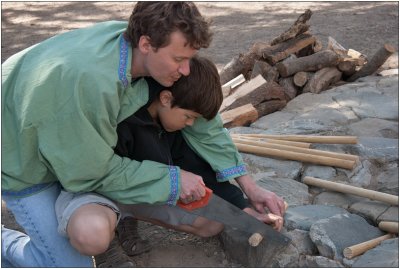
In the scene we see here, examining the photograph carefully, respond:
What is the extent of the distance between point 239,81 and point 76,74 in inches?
128

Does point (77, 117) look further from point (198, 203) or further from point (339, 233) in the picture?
point (339, 233)

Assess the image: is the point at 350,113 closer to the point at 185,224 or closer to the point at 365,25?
the point at 185,224

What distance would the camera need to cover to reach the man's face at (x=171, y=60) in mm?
2703

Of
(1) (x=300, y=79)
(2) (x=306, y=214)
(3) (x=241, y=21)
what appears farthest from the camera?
(3) (x=241, y=21)

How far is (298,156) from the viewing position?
4.03 meters

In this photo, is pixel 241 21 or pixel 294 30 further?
pixel 241 21

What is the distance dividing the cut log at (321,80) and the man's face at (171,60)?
10.6 ft

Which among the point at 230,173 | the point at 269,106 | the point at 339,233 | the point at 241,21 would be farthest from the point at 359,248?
the point at 241,21

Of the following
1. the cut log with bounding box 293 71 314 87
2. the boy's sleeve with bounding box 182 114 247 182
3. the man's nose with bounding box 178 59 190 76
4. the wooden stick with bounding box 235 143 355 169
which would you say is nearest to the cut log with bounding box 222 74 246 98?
the cut log with bounding box 293 71 314 87

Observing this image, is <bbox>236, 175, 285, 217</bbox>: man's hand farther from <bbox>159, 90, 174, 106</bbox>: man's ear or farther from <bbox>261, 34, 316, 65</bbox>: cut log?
<bbox>261, 34, 316, 65</bbox>: cut log

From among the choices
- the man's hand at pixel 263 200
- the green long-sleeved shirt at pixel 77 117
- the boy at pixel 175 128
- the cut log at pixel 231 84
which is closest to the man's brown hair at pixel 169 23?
the green long-sleeved shirt at pixel 77 117

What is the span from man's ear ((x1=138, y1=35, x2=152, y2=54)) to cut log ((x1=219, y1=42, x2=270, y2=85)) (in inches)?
129

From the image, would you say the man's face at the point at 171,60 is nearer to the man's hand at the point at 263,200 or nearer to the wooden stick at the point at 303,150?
the man's hand at the point at 263,200

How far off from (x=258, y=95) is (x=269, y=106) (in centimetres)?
13
